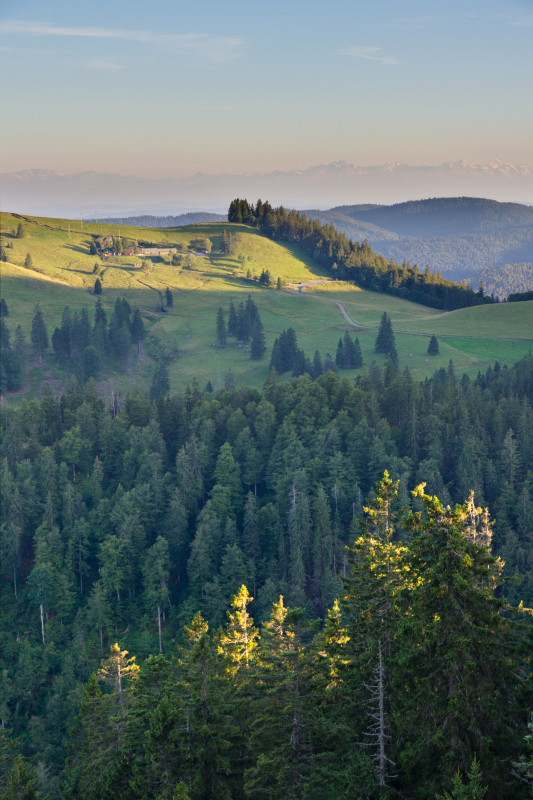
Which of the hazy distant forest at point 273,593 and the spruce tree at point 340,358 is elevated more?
the spruce tree at point 340,358

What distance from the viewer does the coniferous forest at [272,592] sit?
89.9 feet

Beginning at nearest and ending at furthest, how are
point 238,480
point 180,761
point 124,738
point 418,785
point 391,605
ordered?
point 418,785, point 391,605, point 180,761, point 124,738, point 238,480

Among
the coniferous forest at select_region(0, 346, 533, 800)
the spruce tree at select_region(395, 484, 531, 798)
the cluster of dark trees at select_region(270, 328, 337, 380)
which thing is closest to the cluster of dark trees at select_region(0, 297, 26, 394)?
the coniferous forest at select_region(0, 346, 533, 800)

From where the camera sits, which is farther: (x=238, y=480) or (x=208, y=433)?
(x=208, y=433)

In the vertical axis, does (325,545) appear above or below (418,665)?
below

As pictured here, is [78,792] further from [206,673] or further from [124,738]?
[206,673]

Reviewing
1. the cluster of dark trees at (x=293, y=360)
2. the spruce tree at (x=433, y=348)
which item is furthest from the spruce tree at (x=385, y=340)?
the cluster of dark trees at (x=293, y=360)

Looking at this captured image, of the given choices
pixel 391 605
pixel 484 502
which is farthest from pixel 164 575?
pixel 391 605

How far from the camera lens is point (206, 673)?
3456 cm

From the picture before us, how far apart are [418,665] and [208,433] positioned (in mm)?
85903

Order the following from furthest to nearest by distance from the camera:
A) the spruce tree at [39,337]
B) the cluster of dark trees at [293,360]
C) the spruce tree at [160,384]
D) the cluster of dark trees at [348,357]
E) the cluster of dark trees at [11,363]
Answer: the spruce tree at [39,337], the cluster of dark trees at [348,357], the cluster of dark trees at [11,363], the spruce tree at [160,384], the cluster of dark trees at [293,360]

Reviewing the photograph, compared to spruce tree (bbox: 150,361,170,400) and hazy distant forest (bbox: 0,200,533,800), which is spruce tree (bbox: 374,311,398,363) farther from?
spruce tree (bbox: 150,361,170,400)

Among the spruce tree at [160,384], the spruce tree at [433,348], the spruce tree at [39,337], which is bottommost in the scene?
the spruce tree at [160,384]

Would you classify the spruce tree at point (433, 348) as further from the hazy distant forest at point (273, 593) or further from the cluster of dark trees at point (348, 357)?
the cluster of dark trees at point (348, 357)
